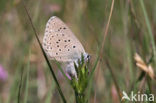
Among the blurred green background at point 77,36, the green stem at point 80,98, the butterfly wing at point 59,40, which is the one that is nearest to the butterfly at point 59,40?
the butterfly wing at point 59,40

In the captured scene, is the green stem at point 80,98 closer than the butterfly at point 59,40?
Yes

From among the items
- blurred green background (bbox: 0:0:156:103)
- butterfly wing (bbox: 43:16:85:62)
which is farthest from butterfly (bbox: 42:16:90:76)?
blurred green background (bbox: 0:0:156:103)

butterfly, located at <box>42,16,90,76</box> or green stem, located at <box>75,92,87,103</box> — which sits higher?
butterfly, located at <box>42,16,90,76</box>

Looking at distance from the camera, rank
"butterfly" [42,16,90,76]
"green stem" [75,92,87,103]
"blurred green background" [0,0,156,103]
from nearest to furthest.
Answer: "green stem" [75,92,87,103], "butterfly" [42,16,90,76], "blurred green background" [0,0,156,103]

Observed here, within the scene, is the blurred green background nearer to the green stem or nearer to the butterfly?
the butterfly

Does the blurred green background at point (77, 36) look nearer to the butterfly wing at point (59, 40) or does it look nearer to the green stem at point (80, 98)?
the butterfly wing at point (59, 40)

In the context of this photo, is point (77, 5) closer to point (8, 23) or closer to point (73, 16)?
point (73, 16)

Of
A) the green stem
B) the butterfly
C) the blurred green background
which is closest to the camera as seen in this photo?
the green stem

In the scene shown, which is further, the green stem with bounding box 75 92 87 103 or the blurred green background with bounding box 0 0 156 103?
the blurred green background with bounding box 0 0 156 103

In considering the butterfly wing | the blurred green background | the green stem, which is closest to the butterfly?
the butterfly wing

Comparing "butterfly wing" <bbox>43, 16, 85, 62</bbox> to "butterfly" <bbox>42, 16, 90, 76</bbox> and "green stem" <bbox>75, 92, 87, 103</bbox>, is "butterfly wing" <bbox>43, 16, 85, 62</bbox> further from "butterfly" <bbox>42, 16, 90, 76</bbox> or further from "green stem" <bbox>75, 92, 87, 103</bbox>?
"green stem" <bbox>75, 92, 87, 103</bbox>
